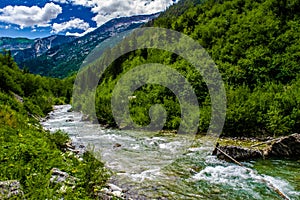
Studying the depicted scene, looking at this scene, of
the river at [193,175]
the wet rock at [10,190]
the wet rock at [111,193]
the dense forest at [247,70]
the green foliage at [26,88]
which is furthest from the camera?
the green foliage at [26,88]

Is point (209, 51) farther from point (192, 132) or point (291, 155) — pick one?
point (291, 155)

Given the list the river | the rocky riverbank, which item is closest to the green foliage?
the river

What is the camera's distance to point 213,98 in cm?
2250

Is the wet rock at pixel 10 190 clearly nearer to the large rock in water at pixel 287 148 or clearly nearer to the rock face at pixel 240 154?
the rock face at pixel 240 154

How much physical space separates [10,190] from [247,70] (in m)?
23.3

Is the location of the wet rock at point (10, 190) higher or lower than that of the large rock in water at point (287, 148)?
higher

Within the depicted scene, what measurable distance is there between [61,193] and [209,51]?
28.3 meters

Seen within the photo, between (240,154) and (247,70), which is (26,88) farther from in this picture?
(240,154)

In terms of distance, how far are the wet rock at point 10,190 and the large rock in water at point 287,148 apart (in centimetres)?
1180

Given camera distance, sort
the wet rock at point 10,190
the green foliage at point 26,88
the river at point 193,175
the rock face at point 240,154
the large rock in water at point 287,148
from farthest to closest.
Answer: the green foliage at point 26,88
the rock face at point 240,154
the large rock in water at point 287,148
the river at point 193,175
the wet rock at point 10,190

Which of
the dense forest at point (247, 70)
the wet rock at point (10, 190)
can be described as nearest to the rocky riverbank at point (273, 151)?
the dense forest at point (247, 70)

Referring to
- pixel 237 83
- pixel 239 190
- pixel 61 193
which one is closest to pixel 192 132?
pixel 237 83

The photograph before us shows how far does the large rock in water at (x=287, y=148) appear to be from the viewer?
43.4ft

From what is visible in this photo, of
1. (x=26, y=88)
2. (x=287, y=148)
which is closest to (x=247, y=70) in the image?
(x=287, y=148)
